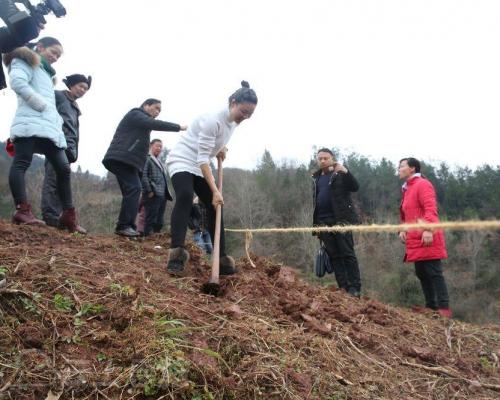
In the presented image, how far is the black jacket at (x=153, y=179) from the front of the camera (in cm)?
586

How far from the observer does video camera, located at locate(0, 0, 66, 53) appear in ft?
8.55

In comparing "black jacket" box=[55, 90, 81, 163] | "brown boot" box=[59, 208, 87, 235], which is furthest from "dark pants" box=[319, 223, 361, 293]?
"black jacket" box=[55, 90, 81, 163]

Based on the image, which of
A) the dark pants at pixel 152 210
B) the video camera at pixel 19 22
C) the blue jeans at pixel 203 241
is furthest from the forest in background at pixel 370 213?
the video camera at pixel 19 22

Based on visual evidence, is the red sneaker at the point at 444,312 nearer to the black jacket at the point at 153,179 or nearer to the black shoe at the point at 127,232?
the black shoe at the point at 127,232

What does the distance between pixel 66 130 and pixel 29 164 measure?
3.37 feet

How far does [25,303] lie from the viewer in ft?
6.98

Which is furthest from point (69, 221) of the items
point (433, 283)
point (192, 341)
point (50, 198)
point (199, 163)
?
point (433, 283)

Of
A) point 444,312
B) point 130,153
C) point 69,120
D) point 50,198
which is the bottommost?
point 444,312

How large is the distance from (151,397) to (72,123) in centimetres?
393

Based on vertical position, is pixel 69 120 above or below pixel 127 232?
above

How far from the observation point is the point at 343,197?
4770mm

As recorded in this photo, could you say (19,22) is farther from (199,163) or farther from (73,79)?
(73,79)

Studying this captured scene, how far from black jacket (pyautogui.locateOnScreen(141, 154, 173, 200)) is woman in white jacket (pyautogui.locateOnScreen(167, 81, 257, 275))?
7.19ft

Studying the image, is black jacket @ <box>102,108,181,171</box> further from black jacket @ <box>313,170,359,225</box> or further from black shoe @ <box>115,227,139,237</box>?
black jacket @ <box>313,170,359,225</box>
